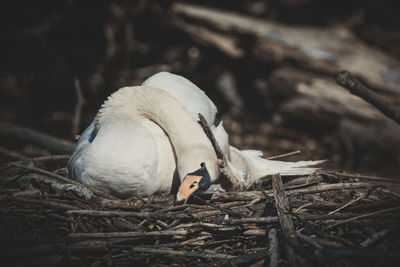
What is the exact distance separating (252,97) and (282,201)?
244 inches

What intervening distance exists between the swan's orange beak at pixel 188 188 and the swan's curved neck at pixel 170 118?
0.09m

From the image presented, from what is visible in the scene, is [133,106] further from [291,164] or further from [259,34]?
[259,34]

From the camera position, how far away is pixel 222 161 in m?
3.16

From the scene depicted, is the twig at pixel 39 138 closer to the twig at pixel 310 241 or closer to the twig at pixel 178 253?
the twig at pixel 178 253

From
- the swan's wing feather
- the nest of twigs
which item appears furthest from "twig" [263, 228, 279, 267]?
the swan's wing feather

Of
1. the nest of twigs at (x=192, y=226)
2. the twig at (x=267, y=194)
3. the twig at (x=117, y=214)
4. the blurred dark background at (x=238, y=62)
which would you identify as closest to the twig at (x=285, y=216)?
the nest of twigs at (x=192, y=226)

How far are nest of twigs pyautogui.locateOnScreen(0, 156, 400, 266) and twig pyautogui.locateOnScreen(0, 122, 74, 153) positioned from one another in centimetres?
136

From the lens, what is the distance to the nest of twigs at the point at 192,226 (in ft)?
8.11

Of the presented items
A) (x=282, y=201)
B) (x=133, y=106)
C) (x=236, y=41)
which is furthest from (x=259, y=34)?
(x=282, y=201)

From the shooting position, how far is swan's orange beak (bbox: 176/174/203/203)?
2674 mm

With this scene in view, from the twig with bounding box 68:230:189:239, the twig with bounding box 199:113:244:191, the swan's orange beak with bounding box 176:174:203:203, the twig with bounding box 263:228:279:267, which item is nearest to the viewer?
the twig with bounding box 263:228:279:267

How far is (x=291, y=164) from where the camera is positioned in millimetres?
4090

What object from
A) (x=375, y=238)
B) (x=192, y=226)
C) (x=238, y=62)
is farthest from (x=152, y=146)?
(x=238, y=62)

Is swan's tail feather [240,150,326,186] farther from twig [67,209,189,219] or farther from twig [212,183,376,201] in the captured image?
twig [67,209,189,219]
